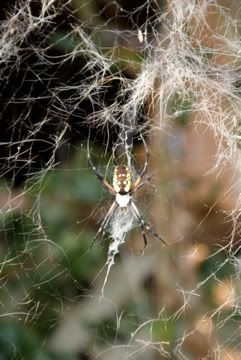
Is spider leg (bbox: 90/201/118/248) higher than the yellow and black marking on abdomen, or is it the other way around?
the yellow and black marking on abdomen

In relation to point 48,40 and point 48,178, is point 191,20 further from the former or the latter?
point 48,178

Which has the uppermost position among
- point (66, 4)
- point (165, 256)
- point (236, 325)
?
point (66, 4)

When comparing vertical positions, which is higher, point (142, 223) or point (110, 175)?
point (110, 175)

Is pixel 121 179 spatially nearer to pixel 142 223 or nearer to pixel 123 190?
pixel 123 190

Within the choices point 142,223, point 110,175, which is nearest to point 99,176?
point 110,175

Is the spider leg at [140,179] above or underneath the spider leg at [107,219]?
above

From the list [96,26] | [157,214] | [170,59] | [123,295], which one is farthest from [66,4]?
[123,295]
